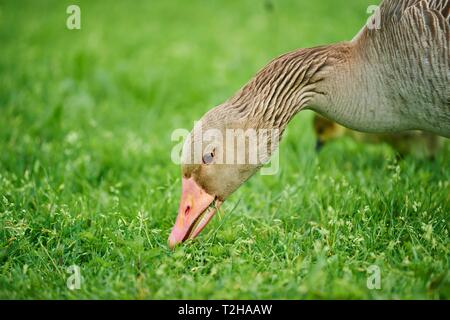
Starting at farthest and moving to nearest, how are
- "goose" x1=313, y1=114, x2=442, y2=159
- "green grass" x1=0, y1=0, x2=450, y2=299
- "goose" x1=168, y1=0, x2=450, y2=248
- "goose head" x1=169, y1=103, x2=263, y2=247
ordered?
"goose" x1=313, y1=114, x2=442, y2=159
"goose head" x1=169, y1=103, x2=263, y2=247
"goose" x1=168, y1=0, x2=450, y2=248
"green grass" x1=0, y1=0, x2=450, y2=299

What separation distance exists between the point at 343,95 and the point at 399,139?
2177 mm

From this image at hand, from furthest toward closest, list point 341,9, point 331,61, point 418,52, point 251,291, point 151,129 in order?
point 341,9 < point 151,129 < point 331,61 < point 418,52 < point 251,291

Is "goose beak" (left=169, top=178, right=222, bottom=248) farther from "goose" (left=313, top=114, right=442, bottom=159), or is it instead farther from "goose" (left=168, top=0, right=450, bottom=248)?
"goose" (left=313, top=114, right=442, bottom=159)

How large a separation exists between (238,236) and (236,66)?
4898 millimetres

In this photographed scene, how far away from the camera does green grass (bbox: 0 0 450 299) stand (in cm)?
350

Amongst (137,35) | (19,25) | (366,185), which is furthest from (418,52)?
(19,25)

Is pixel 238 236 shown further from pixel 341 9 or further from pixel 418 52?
pixel 341 9

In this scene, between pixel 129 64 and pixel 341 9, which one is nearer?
pixel 129 64

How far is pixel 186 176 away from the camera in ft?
12.7

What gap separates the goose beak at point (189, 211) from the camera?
3.83m

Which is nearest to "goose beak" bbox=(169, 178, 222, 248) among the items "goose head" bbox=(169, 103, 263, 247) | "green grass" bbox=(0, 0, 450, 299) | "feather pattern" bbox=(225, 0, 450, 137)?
"goose head" bbox=(169, 103, 263, 247)

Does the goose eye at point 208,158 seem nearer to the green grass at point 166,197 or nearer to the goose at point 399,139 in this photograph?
the green grass at point 166,197

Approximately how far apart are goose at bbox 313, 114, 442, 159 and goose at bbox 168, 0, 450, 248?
172 cm
